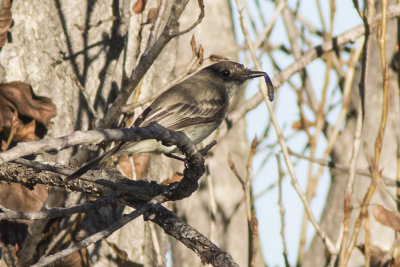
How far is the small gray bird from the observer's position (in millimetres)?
6440

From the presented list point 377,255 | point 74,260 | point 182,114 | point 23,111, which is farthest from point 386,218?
point 23,111

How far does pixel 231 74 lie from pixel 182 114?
1.21 meters

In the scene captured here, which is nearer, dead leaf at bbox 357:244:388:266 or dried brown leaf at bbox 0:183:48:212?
dried brown leaf at bbox 0:183:48:212

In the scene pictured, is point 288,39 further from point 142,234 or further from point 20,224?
point 20,224

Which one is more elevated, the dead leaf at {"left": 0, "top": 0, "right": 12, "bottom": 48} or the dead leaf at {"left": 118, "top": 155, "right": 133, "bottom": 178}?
the dead leaf at {"left": 0, "top": 0, "right": 12, "bottom": 48}

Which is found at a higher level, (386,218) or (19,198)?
(386,218)

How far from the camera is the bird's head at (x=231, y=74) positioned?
7660 millimetres

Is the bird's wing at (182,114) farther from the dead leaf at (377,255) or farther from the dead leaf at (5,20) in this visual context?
the dead leaf at (377,255)

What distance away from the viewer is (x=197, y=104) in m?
7.14

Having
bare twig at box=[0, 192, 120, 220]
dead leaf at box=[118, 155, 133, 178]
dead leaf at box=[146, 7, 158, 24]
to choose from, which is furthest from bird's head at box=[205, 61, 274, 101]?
bare twig at box=[0, 192, 120, 220]

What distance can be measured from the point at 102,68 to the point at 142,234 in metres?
1.72

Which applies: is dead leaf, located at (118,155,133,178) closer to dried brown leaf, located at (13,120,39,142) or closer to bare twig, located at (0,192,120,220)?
dried brown leaf, located at (13,120,39,142)

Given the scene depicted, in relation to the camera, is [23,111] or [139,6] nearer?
[23,111]

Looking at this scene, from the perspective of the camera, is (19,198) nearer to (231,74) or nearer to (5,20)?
(5,20)
